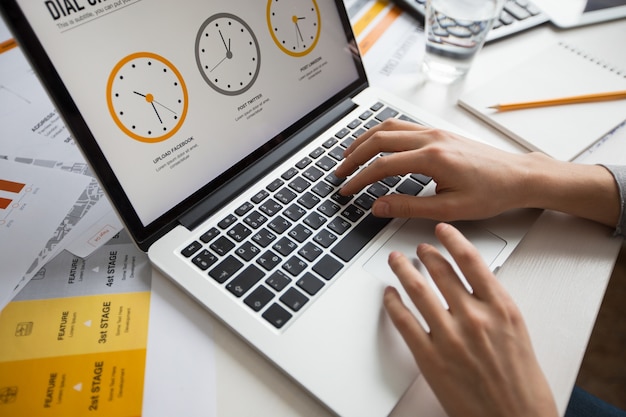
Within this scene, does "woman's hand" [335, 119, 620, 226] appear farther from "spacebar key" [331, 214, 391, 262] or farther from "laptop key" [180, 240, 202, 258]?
"laptop key" [180, 240, 202, 258]

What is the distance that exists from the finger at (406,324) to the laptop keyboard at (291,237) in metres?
0.07

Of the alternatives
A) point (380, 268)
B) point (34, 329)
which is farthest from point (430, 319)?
point (34, 329)

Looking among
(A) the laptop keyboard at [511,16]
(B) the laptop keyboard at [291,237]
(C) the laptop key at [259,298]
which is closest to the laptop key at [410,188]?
(B) the laptop keyboard at [291,237]

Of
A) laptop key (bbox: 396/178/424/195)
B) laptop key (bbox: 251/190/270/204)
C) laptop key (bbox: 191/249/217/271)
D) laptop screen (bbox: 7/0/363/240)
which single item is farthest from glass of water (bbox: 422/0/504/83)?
laptop key (bbox: 191/249/217/271)

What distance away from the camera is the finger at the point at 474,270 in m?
0.43

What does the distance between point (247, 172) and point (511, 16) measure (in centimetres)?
61

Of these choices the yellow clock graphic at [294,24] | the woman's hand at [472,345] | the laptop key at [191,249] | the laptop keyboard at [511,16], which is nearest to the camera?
the woman's hand at [472,345]

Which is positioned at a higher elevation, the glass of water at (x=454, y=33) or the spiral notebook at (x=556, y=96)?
the glass of water at (x=454, y=33)

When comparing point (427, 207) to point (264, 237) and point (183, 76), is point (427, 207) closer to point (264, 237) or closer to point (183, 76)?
point (264, 237)

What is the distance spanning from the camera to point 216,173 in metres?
0.55

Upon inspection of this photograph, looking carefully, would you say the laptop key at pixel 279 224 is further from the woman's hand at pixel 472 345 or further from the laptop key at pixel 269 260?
the woman's hand at pixel 472 345

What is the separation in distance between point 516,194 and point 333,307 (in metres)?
0.25

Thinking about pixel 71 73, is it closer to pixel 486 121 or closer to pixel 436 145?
pixel 436 145

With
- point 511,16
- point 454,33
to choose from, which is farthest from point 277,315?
point 511,16
